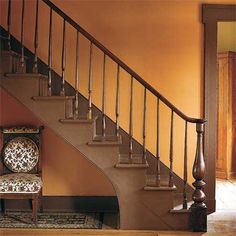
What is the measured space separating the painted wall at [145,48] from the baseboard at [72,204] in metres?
0.87

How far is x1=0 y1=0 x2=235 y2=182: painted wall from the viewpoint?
491 cm

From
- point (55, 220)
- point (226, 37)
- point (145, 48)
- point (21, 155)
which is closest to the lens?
point (55, 220)

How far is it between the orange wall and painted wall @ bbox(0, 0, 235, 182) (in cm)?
70

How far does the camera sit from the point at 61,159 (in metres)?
4.98

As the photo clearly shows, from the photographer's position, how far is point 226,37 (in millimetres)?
6793

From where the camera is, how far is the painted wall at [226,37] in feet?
20.7

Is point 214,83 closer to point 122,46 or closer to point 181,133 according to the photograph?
point 181,133

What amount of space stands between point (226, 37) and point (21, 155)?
4056 mm

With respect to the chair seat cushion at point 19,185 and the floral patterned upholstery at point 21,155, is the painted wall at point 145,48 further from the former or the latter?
the chair seat cushion at point 19,185

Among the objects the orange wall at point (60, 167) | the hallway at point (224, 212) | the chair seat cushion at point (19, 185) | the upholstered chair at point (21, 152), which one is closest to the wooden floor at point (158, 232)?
the hallway at point (224, 212)

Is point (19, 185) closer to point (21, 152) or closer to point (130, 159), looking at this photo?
point (21, 152)

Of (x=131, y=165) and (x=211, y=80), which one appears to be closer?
(x=131, y=165)

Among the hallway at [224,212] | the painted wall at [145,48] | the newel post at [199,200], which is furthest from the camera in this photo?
the painted wall at [145,48]

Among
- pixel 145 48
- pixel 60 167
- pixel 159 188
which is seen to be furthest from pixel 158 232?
pixel 145 48
